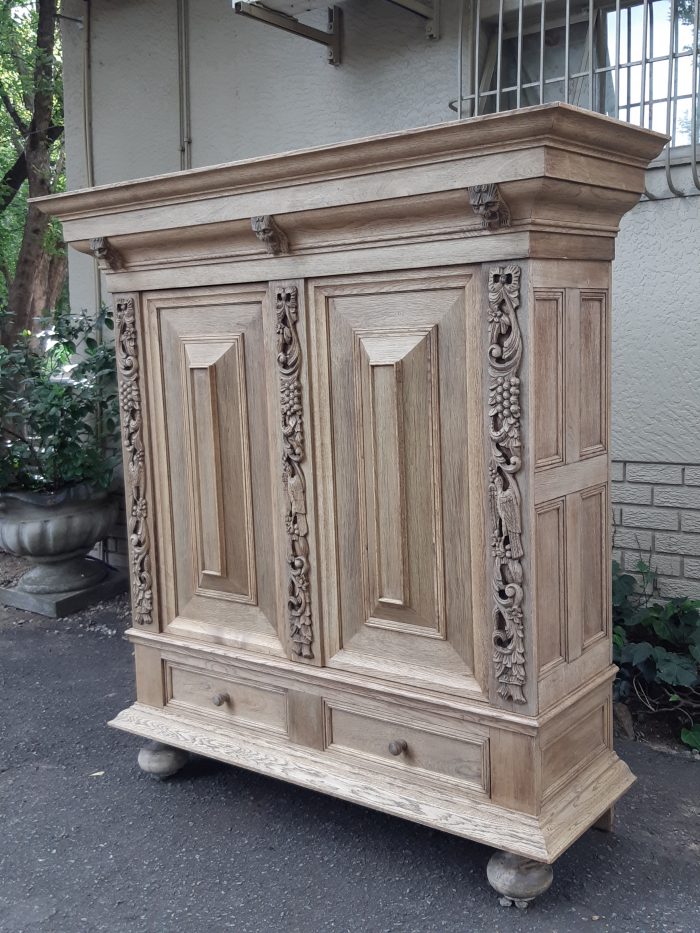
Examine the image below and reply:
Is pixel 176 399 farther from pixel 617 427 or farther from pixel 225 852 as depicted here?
pixel 617 427

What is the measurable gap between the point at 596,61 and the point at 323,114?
1.30 meters

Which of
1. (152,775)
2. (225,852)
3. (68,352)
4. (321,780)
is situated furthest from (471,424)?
(68,352)

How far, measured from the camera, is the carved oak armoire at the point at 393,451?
2.28 metres

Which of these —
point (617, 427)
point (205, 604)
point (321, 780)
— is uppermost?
point (617, 427)

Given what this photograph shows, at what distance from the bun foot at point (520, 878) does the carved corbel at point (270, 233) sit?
1730 mm

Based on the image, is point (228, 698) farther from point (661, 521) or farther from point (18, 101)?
point (18, 101)

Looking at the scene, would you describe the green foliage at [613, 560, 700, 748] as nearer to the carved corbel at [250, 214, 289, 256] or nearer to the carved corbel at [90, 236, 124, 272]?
the carved corbel at [250, 214, 289, 256]

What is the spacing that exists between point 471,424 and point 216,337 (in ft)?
2.94

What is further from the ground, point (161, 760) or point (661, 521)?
point (661, 521)

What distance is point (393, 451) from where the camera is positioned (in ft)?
8.23

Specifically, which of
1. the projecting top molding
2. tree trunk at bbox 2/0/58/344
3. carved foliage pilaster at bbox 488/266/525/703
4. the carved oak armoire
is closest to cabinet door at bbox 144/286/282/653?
the carved oak armoire

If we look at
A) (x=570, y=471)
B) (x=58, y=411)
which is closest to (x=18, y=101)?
(x=58, y=411)

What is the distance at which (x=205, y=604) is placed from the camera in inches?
119

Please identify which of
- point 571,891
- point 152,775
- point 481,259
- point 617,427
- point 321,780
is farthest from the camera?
point 617,427
